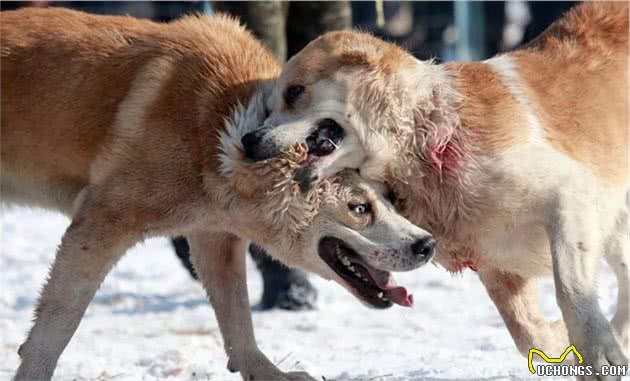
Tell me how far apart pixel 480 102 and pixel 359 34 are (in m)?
0.54

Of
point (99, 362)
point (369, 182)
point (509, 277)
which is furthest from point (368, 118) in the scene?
point (99, 362)

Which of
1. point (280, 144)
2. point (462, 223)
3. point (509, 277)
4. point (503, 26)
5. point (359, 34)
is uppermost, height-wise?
point (359, 34)

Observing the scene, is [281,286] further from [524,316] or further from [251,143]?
[251,143]

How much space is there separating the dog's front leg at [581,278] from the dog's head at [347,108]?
1.91ft

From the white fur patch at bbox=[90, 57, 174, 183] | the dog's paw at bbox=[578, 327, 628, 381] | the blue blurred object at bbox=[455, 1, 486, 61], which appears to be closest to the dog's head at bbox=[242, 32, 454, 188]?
the white fur patch at bbox=[90, 57, 174, 183]

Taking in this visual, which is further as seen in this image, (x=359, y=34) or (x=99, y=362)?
(x=99, y=362)

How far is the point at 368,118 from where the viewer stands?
15.1 feet

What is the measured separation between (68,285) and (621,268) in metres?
2.40

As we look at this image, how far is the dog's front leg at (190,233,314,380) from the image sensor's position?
516cm

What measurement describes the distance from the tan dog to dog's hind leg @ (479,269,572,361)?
0.52m

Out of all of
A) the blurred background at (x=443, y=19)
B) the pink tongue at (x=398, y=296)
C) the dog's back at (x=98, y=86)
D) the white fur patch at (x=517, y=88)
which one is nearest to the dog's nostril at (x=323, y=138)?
the dog's back at (x=98, y=86)

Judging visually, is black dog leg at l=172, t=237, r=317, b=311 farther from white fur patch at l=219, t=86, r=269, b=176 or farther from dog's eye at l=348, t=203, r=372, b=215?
dog's eye at l=348, t=203, r=372, b=215

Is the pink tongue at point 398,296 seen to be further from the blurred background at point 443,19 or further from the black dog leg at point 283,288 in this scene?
the blurred background at point 443,19

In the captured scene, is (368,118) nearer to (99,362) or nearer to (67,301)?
(67,301)
